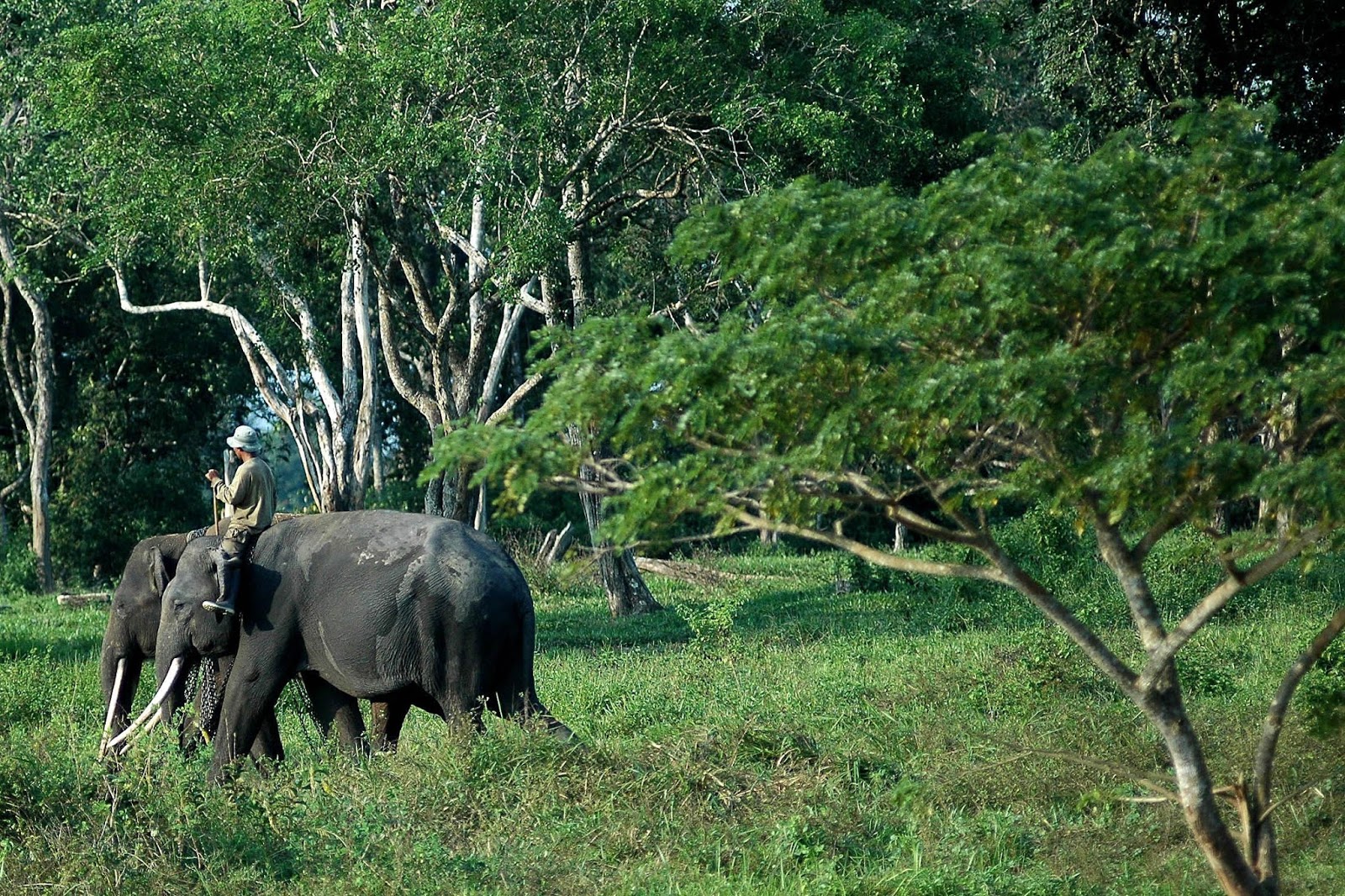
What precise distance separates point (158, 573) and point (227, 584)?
109 centimetres

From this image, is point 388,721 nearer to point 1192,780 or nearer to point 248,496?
point 248,496

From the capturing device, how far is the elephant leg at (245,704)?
33.1ft

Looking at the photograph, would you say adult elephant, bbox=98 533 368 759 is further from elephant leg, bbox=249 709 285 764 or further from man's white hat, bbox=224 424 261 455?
man's white hat, bbox=224 424 261 455

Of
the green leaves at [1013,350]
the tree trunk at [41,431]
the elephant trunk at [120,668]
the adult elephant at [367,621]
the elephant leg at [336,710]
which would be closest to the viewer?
the green leaves at [1013,350]

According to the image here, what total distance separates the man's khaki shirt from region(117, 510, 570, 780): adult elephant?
0.81 feet

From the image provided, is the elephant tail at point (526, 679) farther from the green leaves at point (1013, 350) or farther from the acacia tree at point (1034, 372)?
the green leaves at point (1013, 350)

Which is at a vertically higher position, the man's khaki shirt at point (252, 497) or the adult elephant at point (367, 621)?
the man's khaki shirt at point (252, 497)

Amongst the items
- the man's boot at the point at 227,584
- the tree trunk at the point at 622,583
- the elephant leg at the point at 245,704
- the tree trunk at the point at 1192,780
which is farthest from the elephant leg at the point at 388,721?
the tree trunk at the point at 622,583

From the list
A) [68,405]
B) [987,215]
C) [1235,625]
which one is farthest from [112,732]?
[68,405]

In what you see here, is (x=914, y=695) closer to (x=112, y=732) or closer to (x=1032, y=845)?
(x=1032, y=845)

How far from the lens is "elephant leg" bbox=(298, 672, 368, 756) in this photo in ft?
34.8

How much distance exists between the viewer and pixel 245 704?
1015cm

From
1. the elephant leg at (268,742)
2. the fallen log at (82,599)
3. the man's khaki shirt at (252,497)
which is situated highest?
the man's khaki shirt at (252,497)

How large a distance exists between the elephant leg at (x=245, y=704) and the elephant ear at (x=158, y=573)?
3.25ft
